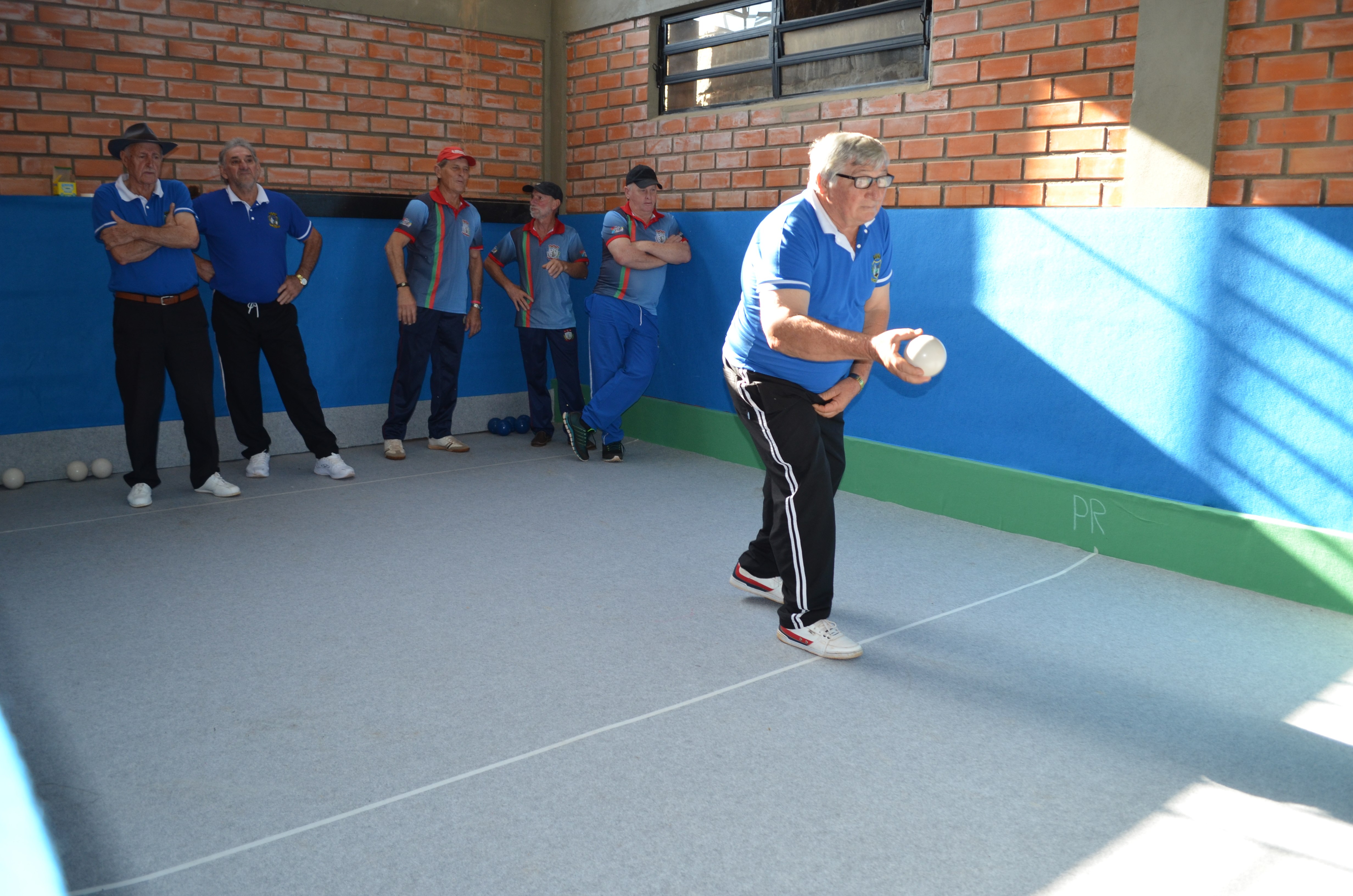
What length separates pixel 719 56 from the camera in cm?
594

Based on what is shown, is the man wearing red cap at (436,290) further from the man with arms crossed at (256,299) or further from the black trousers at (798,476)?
the black trousers at (798,476)

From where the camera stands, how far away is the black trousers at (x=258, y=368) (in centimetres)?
522

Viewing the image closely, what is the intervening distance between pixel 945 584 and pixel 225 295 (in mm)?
3874

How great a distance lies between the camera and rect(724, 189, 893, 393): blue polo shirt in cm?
285

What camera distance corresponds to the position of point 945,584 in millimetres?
3865

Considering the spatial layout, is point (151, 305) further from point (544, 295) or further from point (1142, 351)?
point (1142, 351)

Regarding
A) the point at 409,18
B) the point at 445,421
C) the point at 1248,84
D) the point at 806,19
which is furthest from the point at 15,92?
the point at 1248,84

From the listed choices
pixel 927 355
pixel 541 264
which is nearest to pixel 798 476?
pixel 927 355

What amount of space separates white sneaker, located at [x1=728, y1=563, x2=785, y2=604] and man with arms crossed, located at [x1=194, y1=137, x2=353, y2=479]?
2.67 m

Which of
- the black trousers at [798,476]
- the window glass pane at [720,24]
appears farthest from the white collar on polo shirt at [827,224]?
the window glass pane at [720,24]

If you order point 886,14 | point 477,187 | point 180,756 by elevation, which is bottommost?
point 180,756

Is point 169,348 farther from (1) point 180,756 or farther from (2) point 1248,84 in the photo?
(2) point 1248,84

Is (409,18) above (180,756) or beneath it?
above

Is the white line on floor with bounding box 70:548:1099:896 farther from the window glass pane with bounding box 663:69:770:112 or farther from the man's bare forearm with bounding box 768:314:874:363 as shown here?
the window glass pane with bounding box 663:69:770:112
